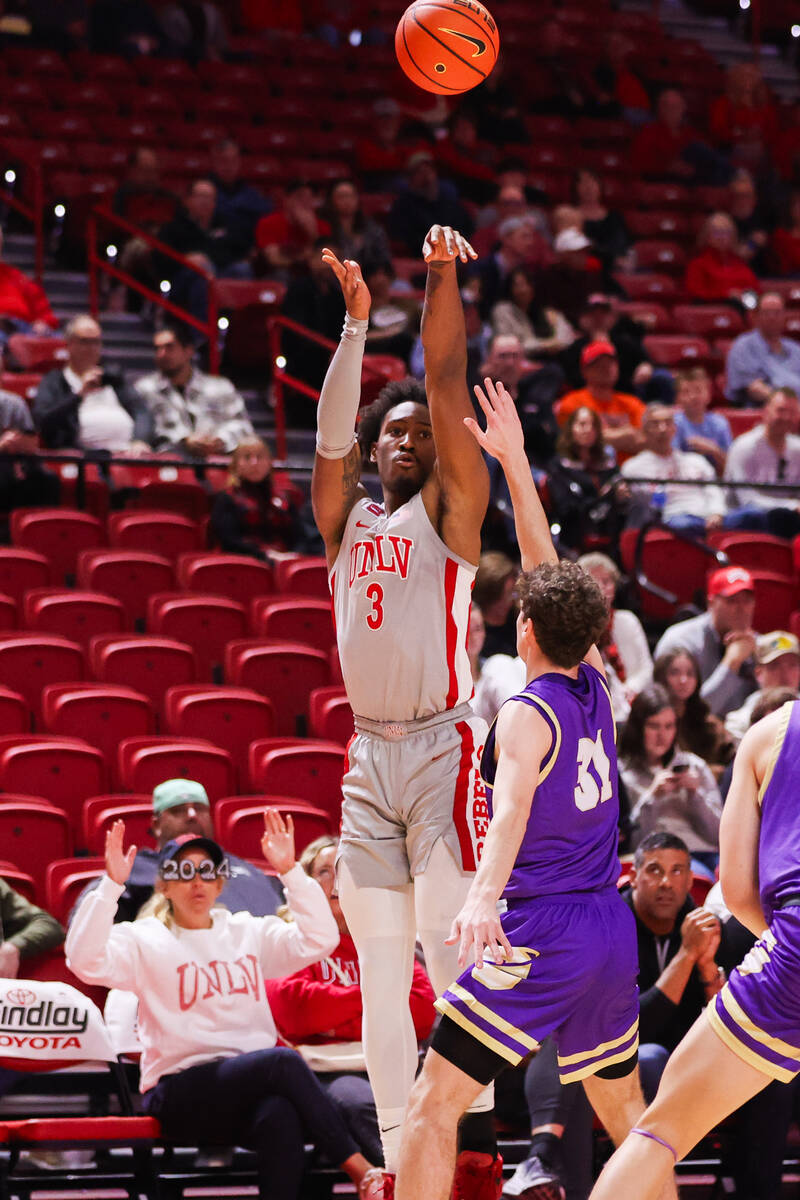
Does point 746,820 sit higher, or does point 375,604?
point 375,604

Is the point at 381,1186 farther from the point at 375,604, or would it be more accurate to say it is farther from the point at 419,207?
the point at 419,207

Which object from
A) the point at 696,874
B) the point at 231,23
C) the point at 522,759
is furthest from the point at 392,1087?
the point at 231,23

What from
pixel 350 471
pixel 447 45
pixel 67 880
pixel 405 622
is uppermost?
pixel 447 45

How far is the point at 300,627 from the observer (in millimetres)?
8539

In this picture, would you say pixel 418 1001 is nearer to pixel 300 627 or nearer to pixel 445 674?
pixel 445 674

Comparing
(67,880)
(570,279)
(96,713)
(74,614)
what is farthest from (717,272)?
(67,880)

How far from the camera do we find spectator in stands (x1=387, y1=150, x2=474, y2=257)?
43.0 feet

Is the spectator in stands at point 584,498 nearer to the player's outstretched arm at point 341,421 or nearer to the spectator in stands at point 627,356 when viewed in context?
the spectator in stands at point 627,356

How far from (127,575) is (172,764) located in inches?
64.6

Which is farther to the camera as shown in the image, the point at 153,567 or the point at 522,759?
the point at 153,567

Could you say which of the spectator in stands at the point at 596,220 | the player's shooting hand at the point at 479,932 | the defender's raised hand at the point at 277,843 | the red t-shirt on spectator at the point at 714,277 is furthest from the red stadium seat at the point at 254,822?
the red t-shirt on spectator at the point at 714,277

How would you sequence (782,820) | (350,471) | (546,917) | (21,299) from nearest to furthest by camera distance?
(782,820), (546,917), (350,471), (21,299)

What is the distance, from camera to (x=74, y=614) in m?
8.21

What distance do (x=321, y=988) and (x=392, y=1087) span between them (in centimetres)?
166
